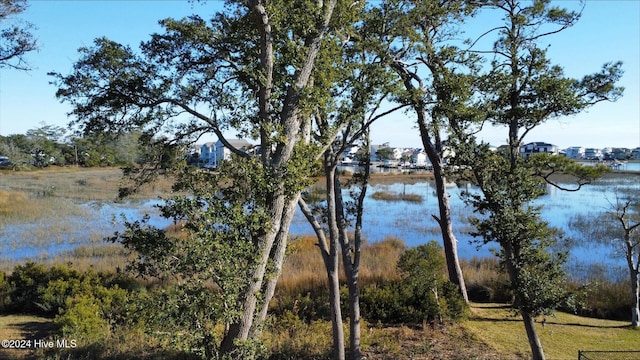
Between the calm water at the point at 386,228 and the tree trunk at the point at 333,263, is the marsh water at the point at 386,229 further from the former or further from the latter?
the tree trunk at the point at 333,263

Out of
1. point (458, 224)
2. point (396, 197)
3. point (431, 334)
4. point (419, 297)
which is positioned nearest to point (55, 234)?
point (419, 297)

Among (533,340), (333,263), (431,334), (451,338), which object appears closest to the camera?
(533,340)

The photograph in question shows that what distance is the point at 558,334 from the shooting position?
10.4 meters

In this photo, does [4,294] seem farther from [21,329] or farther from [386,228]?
[386,228]

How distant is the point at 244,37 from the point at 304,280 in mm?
8169

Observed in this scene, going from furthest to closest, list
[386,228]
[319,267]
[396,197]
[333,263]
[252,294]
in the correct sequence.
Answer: [396,197], [386,228], [319,267], [333,263], [252,294]

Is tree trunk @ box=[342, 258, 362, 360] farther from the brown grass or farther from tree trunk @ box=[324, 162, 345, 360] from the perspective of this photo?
the brown grass

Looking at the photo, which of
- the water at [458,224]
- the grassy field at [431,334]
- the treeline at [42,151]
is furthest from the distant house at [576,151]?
the grassy field at [431,334]

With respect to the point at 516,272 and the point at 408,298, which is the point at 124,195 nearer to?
the point at 516,272

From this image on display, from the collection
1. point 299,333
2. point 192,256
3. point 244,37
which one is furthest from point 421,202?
point 192,256

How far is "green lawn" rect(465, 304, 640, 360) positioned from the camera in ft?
31.0

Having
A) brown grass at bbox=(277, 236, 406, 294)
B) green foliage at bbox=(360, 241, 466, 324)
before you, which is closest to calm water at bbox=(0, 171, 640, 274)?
green foliage at bbox=(360, 241, 466, 324)

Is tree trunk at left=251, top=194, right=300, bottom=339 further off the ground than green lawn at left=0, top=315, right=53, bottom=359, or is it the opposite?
tree trunk at left=251, top=194, right=300, bottom=339

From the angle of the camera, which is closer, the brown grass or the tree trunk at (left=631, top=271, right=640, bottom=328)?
the tree trunk at (left=631, top=271, right=640, bottom=328)
